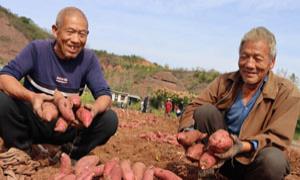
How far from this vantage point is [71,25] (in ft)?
10.2

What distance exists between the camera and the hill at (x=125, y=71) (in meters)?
23.7

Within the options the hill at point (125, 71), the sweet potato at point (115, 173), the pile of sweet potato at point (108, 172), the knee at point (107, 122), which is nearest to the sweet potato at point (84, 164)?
the pile of sweet potato at point (108, 172)

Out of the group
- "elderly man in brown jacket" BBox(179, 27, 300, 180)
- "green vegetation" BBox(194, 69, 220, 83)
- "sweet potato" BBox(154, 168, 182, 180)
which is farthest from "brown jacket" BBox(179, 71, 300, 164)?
"green vegetation" BBox(194, 69, 220, 83)

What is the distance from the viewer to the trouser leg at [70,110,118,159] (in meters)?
3.36

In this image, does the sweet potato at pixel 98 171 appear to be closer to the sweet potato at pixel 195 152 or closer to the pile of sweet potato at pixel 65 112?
the pile of sweet potato at pixel 65 112

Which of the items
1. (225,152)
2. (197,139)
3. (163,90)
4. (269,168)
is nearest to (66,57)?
(197,139)

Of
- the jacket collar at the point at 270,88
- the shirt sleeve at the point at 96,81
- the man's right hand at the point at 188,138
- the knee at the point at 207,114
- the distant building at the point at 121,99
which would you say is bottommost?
the distant building at the point at 121,99

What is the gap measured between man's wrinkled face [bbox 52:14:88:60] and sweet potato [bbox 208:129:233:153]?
1.26 m

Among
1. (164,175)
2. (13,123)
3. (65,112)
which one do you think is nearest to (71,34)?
(65,112)

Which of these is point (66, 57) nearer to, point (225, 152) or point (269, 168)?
point (225, 152)

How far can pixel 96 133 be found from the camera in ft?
11.2

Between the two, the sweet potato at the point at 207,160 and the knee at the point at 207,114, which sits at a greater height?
the knee at the point at 207,114

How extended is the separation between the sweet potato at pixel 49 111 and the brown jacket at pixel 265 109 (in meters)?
0.96

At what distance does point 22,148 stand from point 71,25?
1015 millimetres
